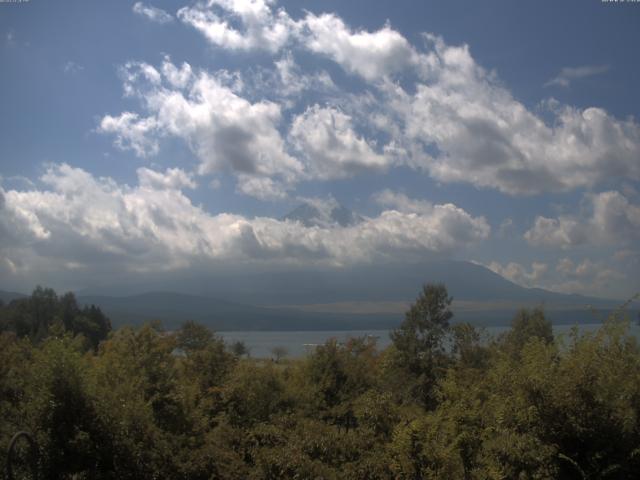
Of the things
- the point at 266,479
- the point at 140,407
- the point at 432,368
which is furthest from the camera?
the point at 432,368

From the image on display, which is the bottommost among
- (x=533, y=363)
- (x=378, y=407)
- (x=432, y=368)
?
(x=432, y=368)

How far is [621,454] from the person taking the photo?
12617mm

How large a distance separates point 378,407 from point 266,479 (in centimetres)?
333

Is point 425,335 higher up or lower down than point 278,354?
higher up

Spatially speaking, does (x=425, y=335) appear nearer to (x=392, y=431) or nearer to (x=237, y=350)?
(x=237, y=350)

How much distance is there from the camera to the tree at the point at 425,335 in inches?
1639

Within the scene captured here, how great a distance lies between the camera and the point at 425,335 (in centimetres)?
4306

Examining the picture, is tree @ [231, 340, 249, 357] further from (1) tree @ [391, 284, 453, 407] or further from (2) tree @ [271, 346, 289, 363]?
(1) tree @ [391, 284, 453, 407]

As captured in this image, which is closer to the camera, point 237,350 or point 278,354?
point 237,350

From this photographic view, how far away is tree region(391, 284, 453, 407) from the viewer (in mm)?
41625

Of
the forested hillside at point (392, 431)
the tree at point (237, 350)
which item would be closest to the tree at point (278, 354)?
the tree at point (237, 350)

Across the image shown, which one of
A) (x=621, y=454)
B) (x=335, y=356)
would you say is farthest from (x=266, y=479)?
(x=335, y=356)

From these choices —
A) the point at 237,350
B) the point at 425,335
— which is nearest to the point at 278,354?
the point at 237,350

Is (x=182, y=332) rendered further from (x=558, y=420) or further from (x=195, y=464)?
(x=558, y=420)
